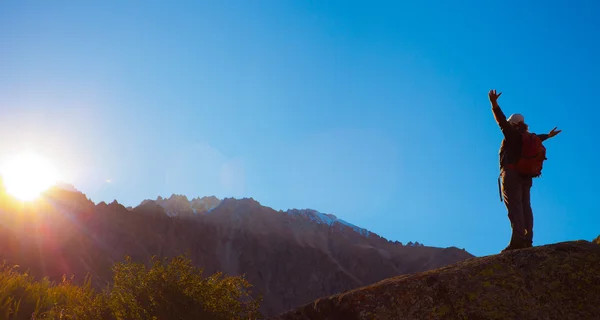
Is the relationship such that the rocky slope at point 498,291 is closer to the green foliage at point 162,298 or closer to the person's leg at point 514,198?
the person's leg at point 514,198

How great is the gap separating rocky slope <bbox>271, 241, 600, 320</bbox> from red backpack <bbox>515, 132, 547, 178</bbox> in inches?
72.4

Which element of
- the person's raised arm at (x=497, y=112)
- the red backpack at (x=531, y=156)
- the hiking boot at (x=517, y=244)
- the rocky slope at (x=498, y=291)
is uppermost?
the person's raised arm at (x=497, y=112)

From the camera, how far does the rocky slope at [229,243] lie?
7756 centimetres

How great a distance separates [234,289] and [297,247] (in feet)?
398

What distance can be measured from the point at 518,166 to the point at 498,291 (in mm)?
2812

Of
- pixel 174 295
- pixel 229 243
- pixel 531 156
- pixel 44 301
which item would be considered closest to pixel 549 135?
pixel 531 156

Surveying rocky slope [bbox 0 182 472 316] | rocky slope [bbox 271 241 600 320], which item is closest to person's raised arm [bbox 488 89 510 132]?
rocky slope [bbox 271 241 600 320]

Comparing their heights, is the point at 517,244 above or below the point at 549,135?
below

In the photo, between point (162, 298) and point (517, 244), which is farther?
point (517, 244)

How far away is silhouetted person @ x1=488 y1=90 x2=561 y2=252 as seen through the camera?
6.28 metres

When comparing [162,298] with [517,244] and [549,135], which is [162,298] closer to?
[517,244]

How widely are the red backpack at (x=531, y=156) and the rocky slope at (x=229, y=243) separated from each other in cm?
7372

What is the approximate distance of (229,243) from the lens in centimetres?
12675

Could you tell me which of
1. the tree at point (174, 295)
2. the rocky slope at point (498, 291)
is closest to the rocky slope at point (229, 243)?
the tree at point (174, 295)
